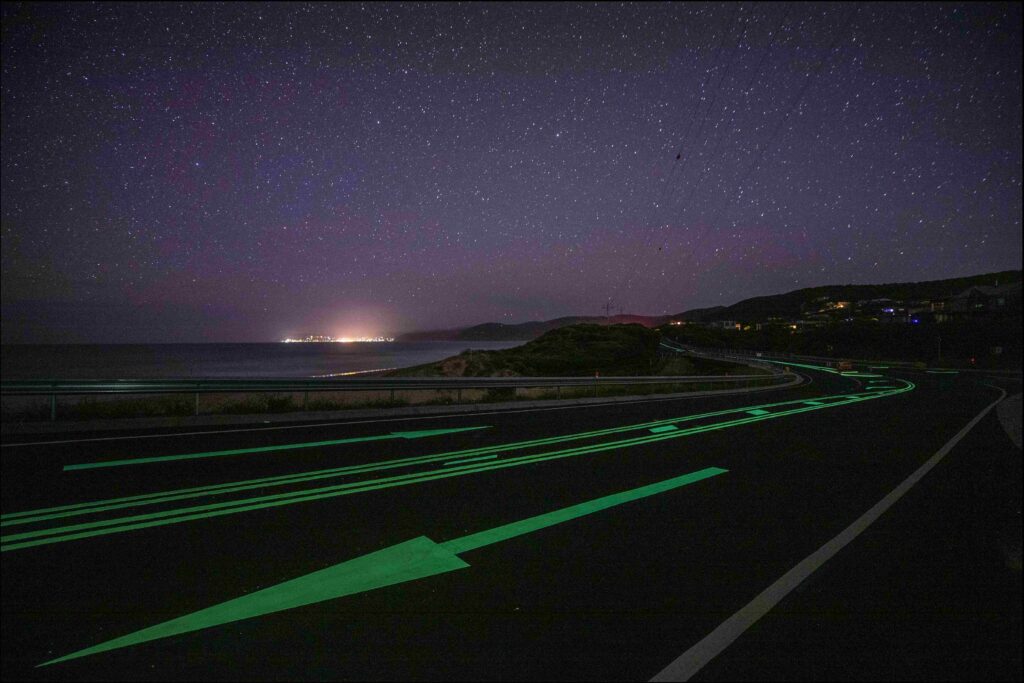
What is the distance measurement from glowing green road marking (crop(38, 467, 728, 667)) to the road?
23 mm

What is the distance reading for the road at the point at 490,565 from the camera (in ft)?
9.55

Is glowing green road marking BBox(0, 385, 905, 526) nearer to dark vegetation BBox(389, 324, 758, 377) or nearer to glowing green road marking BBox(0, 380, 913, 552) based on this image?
glowing green road marking BBox(0, 380, 913, 552)

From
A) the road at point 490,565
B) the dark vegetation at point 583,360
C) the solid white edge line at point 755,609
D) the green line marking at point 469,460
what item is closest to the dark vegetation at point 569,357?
the dark vegetation at point 583,360

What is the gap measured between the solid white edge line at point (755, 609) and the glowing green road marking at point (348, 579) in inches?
76.6

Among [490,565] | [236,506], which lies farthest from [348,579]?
[236,506]

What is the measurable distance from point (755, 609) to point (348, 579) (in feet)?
10.1

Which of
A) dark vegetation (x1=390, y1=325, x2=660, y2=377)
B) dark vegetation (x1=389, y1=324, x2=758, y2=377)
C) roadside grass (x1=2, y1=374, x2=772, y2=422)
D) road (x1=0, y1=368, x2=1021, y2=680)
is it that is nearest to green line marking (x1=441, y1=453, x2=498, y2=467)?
road (x1=0, y1=368, x2=1021, y2=680)

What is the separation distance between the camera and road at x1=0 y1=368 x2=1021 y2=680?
291cm

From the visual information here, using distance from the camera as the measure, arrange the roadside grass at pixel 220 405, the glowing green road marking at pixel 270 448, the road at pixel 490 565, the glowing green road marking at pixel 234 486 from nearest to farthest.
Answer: the road at pixel 490 565, the glowing green road marking at pixel 234 486, the glowing green road marking at pixel 270 448, the roadside grass at pixel 220 405

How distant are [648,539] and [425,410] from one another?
35.8 ft

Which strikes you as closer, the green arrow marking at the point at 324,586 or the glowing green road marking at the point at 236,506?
the green arrow marking at the point at 324,586

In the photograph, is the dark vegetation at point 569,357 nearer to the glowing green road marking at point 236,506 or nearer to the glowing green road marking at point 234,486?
the glowing green road marking at point 234,486

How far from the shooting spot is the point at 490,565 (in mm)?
4137

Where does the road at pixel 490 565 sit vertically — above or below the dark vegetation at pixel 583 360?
above
